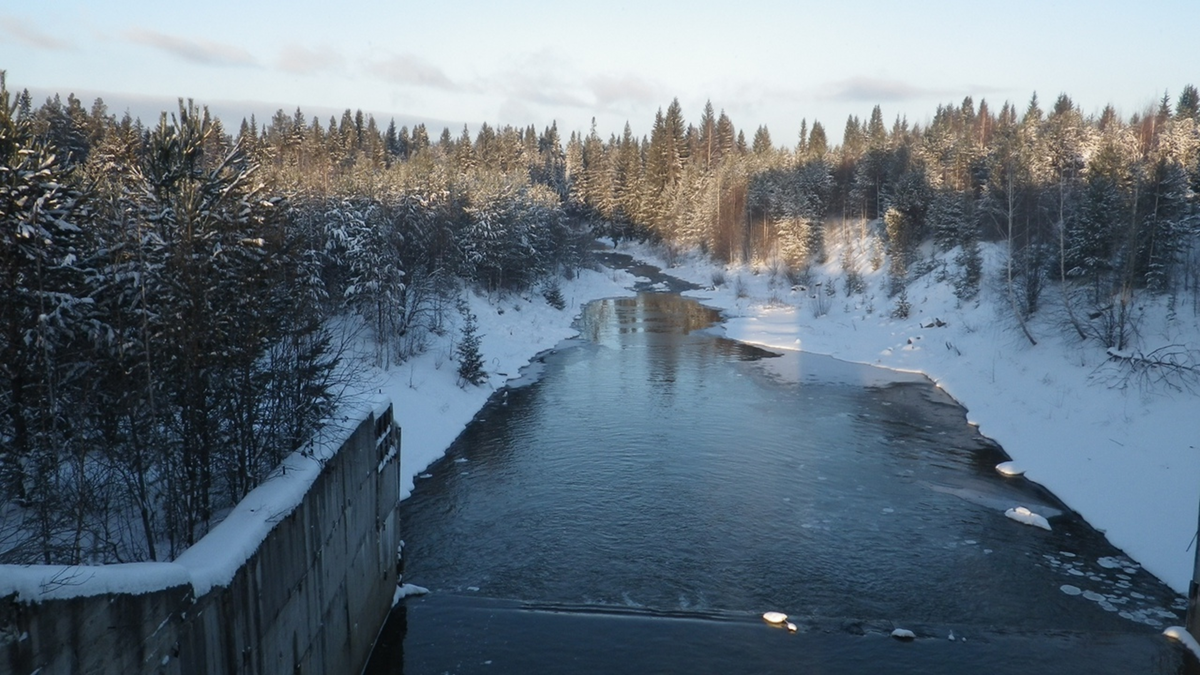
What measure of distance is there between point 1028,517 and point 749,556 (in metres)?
7.24

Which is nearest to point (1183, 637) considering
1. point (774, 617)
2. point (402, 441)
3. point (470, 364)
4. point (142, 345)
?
point (774, 617)

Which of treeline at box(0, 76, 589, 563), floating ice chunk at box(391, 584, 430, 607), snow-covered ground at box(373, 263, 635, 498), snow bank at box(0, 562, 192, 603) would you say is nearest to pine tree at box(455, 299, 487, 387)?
snow-covered ground at box(373, 263, 635, 498)

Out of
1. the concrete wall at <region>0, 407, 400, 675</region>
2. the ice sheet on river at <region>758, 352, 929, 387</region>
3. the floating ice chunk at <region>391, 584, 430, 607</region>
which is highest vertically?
the concrete wall at <region>0, 407, 400, 675</region>

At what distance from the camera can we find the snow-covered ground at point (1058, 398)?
18.5 meters

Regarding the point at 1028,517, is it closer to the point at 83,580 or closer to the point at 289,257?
the point at 289,257

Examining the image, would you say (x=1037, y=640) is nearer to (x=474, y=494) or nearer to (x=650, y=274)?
(x=474, y=494)

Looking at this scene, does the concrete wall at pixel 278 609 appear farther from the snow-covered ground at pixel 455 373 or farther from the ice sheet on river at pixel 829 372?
the ice sheet on river at pixel 829 372

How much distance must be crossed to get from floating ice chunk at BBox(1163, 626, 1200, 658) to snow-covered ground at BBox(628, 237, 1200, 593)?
194 centimetres

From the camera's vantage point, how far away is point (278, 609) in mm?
9461

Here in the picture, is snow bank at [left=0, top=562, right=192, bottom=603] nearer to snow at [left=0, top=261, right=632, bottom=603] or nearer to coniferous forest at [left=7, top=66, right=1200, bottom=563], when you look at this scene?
snow at [left=0, top=261, right=632, bottom=603]

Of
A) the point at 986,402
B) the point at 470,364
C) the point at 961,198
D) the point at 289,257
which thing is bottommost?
the point at 986,402

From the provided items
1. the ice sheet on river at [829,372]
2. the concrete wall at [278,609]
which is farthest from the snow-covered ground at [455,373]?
the ice sheet on river at [829,372]

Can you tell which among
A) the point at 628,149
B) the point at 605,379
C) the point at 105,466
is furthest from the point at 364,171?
the point at 628,149

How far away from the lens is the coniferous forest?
10.2m
